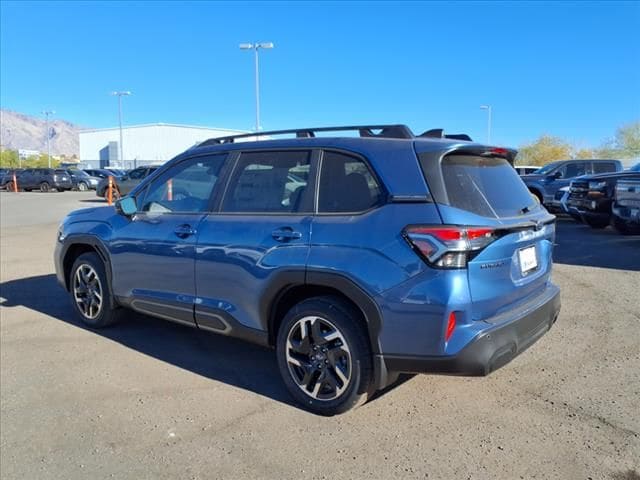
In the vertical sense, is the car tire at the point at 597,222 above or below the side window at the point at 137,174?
below

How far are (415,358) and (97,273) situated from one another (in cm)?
342

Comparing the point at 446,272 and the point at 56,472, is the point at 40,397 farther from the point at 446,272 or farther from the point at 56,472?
the point at 446,272

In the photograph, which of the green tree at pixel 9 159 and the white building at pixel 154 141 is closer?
the white building at pixel 154 141

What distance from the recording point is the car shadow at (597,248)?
8.11m

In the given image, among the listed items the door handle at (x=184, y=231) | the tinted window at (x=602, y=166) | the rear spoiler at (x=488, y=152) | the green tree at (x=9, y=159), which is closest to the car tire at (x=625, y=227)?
the tinted window at (x=602, y=166)

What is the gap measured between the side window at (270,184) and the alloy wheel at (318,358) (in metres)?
0.79

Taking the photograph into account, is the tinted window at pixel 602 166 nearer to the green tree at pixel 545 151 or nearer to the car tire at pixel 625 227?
the car tire at pixel 625 227

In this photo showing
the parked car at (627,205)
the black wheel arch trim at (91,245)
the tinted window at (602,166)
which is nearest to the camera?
the black wheel arch trim at (91,245)

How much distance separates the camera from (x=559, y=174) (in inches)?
619

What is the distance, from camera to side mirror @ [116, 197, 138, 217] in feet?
15.4

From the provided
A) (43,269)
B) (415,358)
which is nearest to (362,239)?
(415,358)

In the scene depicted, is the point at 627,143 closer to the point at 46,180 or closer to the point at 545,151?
the point at 545,151

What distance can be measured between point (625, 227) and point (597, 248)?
1201 mm

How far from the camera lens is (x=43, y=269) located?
8.38 meters
